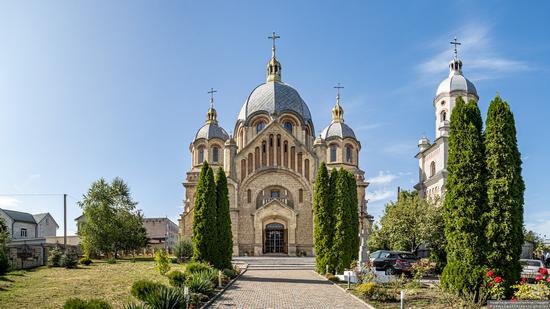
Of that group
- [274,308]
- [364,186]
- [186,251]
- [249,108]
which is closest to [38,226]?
[249,108]

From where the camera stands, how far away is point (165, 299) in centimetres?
1428

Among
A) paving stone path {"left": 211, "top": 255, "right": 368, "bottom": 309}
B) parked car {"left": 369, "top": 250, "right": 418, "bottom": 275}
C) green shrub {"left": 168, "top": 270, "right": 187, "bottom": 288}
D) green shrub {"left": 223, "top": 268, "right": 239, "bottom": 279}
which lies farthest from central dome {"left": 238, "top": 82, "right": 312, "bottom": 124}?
green shrub {"left": 168, "top": 270, "right": 187, "bottom": 288}

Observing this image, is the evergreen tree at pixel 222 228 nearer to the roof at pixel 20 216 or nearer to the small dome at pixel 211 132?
the small dome at pixel 211 132

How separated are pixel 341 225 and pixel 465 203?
11.9m

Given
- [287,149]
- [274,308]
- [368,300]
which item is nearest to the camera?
[274,308]

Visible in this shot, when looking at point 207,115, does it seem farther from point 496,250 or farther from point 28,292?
point 496,250

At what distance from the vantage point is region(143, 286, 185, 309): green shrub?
13.9 meters

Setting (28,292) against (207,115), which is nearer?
(28,292)

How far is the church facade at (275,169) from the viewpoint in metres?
52.0

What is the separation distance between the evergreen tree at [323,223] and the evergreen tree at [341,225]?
1.33 ft

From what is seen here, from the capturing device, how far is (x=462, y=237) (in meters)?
17.1

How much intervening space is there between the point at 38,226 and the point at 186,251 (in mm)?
35824

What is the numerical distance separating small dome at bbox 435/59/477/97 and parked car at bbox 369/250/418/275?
26562mm

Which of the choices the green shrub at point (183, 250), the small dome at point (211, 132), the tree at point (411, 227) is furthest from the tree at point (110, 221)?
the tree at point (411, 227)
